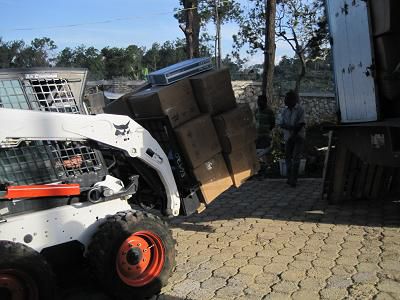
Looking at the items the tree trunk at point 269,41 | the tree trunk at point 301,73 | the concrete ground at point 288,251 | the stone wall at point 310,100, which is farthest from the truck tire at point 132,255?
the tree trunk at point 301,73

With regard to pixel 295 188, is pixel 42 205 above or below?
above

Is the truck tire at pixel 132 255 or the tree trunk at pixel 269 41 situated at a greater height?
the tree trunk at pixel 269 41

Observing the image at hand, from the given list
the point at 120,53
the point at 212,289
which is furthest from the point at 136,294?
the point at 120,53

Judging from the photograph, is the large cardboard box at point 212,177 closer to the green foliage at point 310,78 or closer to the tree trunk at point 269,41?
the tree trunk at point 269,41

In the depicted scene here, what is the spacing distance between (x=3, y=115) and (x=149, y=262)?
1761 mm

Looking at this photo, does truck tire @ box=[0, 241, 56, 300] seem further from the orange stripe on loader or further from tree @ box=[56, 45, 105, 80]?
tree @ box=[56, 45, 105, 80]

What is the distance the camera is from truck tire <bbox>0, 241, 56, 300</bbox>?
347cm

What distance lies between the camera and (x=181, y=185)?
5.22 m

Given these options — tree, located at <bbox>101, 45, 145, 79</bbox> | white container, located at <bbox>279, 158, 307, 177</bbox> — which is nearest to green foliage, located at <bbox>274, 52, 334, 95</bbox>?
white container, located at <bbox>279, 158, 307, 177</bbox>

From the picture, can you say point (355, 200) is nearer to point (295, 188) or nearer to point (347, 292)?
point (295, 188)

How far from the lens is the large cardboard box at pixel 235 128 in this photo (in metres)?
5.42

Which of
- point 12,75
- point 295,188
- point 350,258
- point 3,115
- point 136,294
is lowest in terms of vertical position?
point 295,188

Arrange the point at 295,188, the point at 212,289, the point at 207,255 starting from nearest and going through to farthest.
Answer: the point at 212,289
the point at 207,255
the point at 295,188

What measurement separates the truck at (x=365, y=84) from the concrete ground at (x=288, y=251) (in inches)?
30.7
